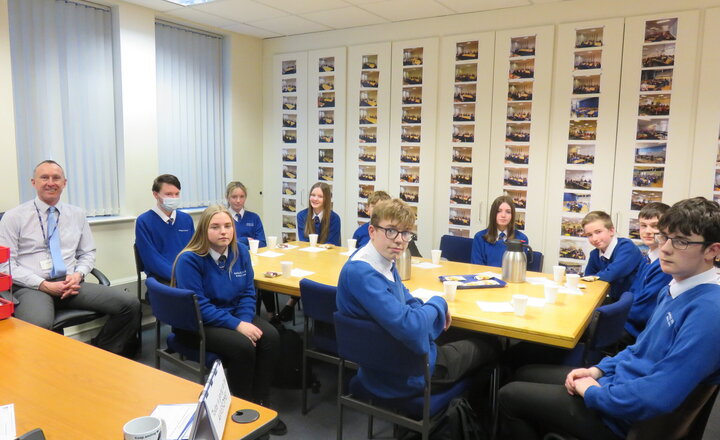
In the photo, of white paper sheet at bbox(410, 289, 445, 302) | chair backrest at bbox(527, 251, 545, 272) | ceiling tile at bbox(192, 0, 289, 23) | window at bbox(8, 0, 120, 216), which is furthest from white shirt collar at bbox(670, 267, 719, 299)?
window at bbox(8, 0, 120, 216)

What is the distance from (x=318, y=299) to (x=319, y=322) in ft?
1.09

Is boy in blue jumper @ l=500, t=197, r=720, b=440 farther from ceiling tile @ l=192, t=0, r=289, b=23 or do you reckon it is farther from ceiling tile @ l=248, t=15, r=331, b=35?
ceiling tile @ l=248, t=15, r=331, b=35

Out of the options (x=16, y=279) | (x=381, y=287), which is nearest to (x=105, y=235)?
(x=16, y=279)

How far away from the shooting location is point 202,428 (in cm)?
130

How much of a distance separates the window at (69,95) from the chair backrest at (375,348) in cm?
355

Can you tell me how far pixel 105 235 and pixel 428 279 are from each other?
10.3 ft

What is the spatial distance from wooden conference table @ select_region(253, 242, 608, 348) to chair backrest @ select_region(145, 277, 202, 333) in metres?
0.67

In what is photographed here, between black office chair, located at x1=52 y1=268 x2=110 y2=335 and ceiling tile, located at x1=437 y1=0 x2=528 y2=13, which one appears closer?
black office chair, located at x1=52 y1=268 x2=110 y2=335

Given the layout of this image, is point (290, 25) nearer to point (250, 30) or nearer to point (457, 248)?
point (250, 30)

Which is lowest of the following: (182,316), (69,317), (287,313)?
(287,313)

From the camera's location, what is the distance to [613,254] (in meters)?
3.28

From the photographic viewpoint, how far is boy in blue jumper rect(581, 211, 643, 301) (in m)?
3.15

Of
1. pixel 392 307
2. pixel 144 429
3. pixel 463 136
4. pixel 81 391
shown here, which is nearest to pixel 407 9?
pixel 463 136

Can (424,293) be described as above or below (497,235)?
below
